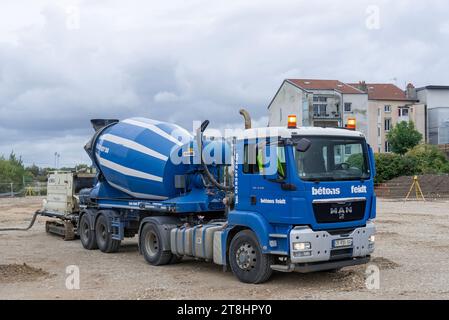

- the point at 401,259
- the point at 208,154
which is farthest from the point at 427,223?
the point at 208,154

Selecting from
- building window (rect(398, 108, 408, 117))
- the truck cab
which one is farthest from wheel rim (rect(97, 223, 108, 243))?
building window (rect(398, 108, 408, 117))

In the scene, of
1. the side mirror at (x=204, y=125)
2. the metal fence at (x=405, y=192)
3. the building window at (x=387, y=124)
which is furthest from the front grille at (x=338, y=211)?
the building window at (x=387, y=124)

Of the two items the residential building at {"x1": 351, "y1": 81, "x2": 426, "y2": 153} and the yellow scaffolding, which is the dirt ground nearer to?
the yellow scaffolding

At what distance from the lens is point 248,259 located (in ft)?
33.2

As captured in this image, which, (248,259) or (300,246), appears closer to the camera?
(300,246)

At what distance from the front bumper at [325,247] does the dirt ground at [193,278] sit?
50 cm

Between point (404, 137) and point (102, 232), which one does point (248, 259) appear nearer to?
point (102, 232)

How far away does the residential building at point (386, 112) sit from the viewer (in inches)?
3113

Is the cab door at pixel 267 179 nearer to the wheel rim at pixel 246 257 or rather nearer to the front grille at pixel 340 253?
the wheel rim at pixel 246 257

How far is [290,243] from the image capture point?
936 cm

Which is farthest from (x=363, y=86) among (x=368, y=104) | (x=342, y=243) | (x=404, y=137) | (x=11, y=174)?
(x=342, y=243)

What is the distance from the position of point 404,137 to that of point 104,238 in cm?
5899
